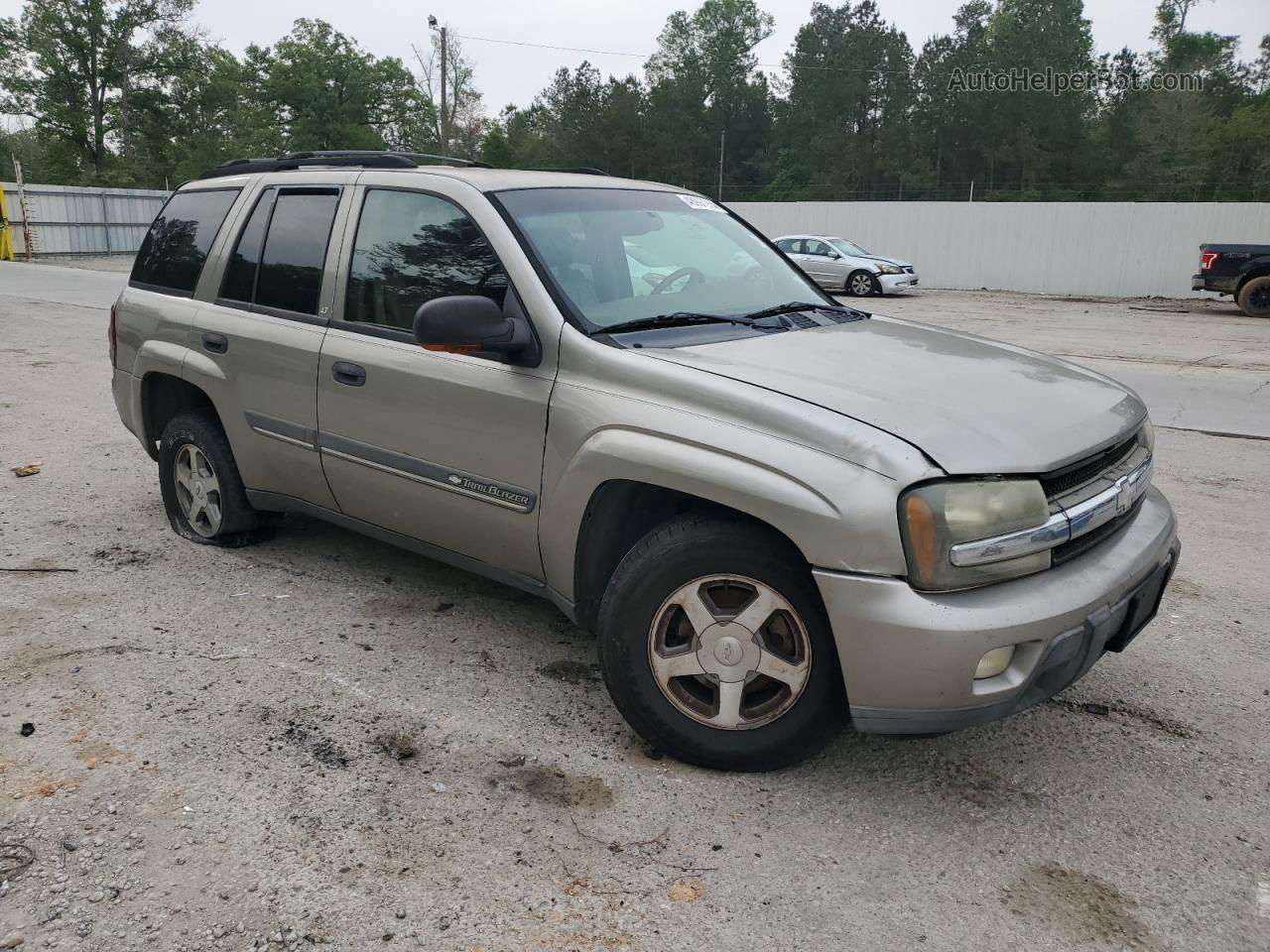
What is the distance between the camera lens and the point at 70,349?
11703 mm

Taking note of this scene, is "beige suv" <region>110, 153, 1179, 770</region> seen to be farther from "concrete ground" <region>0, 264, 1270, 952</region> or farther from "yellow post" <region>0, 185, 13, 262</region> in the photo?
"yellow post" <region>0, 185, 13, 262</region>

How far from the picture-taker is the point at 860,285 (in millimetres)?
24234

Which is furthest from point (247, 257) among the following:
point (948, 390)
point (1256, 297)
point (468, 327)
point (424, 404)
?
point (1256, 297)

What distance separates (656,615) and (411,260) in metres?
1.73

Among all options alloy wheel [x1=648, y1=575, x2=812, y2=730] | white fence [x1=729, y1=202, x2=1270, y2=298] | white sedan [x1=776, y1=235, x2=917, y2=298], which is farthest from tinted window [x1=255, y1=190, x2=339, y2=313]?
white fence [x1=729, y1=202, x2=1270, y2=298]

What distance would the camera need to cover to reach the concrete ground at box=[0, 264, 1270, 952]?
245 cm

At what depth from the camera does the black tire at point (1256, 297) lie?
63.6 feet

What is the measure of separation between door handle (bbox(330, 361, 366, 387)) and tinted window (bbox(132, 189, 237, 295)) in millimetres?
1289

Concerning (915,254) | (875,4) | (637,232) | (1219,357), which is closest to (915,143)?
(875,4)

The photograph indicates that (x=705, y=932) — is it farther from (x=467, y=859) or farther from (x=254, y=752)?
(x=254, y=752)

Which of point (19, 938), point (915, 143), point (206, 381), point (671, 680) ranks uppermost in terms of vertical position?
point (915, 143)

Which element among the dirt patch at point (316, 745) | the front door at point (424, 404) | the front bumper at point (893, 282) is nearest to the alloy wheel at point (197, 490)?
the front door at point (424, 404)

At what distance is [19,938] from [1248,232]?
28695mm

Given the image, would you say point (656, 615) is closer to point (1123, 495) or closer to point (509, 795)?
point (509, 795)
